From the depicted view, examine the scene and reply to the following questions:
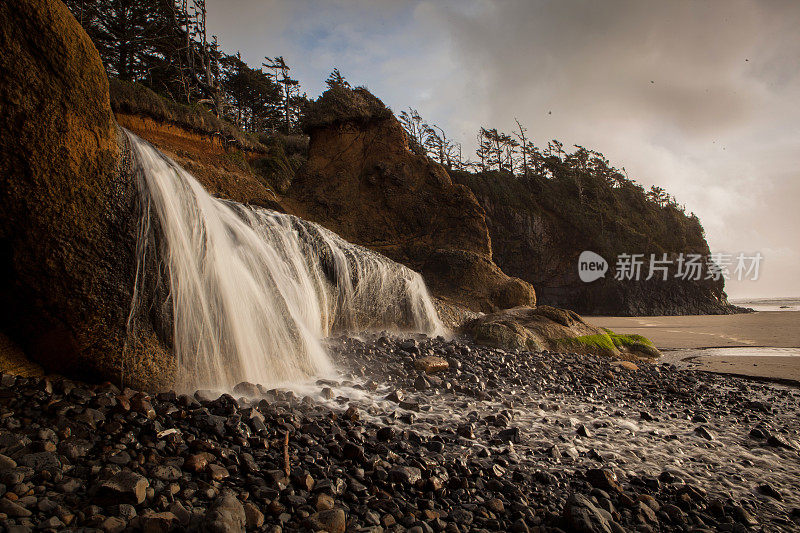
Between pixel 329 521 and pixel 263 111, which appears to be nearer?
pixel 329 521

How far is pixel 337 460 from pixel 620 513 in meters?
1.87

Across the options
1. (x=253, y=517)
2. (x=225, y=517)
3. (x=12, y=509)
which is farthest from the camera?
(x=253, y=517)

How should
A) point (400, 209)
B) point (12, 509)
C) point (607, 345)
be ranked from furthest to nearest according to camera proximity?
point (400, 209) < point (607, 345) < point (12, 509)

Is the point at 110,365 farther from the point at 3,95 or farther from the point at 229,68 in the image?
the point at 229,68

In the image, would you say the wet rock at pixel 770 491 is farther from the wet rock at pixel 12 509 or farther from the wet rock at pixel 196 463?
the wet rock at pixel 12 509

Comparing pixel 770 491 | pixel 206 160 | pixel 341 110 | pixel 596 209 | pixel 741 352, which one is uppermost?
pixel 596 209

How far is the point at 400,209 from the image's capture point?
1405 centimetres

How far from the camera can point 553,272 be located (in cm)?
3581

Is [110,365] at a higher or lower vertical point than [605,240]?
lower

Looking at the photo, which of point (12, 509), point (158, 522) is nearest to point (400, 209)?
point (158, 522)

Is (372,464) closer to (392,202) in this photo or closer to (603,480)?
(603,480)

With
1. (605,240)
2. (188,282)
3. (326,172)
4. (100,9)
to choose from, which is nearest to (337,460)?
(188,282)

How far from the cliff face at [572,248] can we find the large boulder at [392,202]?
2055 cm

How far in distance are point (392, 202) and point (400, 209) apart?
394mm
